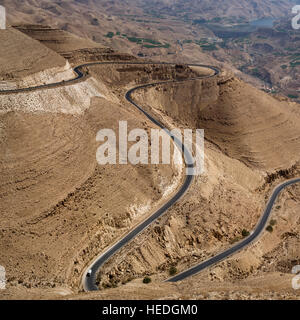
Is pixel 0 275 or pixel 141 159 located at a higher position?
pixel 141 159

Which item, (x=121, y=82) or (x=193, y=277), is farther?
(x=121, y=82)

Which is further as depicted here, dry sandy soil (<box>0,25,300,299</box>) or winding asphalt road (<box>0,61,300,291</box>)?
winding asphalt road (<box>0,61,300,291</box>)

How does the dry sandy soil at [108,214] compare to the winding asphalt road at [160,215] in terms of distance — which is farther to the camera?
the winding asphalt road at [160,215]

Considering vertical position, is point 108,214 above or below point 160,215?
above

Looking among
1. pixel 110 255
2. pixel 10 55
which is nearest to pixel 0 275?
pixel 110 255

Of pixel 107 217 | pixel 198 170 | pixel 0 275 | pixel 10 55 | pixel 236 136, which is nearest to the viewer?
pixel 0 275

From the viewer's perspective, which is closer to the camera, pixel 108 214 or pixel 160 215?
pixel 108 214

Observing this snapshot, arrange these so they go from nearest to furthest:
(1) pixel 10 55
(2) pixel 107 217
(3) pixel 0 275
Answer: (3) pixel 0 275 < (2) pixel 107 217 < (1) pixel 10 55

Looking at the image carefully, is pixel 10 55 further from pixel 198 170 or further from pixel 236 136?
pixel 236 136
